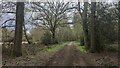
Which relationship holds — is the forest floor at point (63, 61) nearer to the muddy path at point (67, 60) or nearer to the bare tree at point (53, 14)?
the muddy path at point (67, 60)

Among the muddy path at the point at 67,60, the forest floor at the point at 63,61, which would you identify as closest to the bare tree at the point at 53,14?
the muddy path at the point at 67,60

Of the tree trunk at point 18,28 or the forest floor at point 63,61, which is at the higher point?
the tree trunk at point 18,28

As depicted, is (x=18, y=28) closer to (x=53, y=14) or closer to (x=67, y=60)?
(x=67, y=60)

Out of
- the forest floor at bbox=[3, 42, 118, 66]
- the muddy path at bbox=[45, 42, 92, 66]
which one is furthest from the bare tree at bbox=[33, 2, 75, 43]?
the forest floor at bbox=[3, 42, 118, 66]

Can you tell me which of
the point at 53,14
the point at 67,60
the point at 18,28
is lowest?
the point at 67,60

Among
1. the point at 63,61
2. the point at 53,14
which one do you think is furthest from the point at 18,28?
the point at 53,14

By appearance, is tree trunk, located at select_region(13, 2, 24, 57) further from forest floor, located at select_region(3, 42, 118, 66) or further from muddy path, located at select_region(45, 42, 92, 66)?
muddy path, located at select_region(45, 42, 92, 66)

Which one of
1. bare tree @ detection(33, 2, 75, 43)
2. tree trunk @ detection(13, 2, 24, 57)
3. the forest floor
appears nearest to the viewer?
the forest floor

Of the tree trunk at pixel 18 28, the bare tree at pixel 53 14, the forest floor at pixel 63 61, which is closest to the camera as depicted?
the forest floor at pixel 63 61

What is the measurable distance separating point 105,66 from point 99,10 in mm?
8982

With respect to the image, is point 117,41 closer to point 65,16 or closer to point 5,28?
point 5,28

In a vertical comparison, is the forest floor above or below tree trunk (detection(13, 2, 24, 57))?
below

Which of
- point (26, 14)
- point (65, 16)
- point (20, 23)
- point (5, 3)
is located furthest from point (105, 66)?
point (65, 16)

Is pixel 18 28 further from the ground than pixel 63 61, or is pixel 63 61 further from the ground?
pixel 18 28
